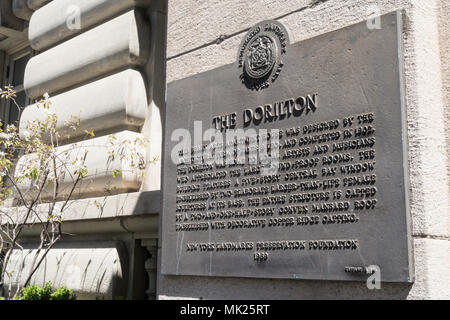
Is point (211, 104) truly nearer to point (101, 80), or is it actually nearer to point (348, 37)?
point (348, 37)

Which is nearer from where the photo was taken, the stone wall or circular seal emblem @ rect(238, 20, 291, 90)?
the stone wall

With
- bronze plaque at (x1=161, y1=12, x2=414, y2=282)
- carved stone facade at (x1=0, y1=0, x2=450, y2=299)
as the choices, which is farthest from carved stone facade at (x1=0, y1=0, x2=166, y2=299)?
bronze plaque at (x1=161, y1=12, x2=414, y2=282)

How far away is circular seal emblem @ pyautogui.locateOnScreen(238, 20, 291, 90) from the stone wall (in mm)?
130

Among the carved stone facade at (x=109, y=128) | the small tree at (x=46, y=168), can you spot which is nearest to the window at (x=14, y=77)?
the carved stone facade at (x=109, y=128)

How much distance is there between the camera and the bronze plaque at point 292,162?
400 centimetres

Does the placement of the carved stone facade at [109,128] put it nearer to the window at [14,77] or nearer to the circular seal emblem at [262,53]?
the circular seal emblem at [262,53]

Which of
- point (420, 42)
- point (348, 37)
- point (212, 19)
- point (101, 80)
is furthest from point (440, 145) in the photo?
point (101, 80)

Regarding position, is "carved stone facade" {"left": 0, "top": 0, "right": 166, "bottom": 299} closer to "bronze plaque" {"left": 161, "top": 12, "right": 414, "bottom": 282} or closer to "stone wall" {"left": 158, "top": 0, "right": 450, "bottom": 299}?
"bronze plaque" {"left": 161, "top": 12, "right": 414, "bottom": 282}

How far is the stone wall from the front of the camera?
12.5 feet

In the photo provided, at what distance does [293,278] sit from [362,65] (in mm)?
1845

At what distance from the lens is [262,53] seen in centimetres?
509

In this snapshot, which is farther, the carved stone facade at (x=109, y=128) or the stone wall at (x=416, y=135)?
the carved stone facade at (x=109, y=128)

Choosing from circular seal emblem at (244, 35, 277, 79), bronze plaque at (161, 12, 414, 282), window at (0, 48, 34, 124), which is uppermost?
window at (0, 48, 34, 124)

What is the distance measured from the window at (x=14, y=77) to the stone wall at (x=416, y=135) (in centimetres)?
719
